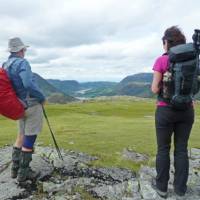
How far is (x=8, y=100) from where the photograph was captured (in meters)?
12.3

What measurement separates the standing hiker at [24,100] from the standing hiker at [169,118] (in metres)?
3.72

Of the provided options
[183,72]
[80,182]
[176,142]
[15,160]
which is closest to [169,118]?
[176,142]

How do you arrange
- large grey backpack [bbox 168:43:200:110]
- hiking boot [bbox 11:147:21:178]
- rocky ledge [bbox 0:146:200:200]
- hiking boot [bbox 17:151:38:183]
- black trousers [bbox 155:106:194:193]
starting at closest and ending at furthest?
large grey backpack [bbox 168:43:200:110] < black trousers [bbox 155:106:194:193] < rocky ledge [bbox 0:146:200:200] < hiking boot [bbox 17:151:38:183] < hiking boot [bbox 11:147:21:178]

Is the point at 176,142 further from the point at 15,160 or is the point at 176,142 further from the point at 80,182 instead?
the point at 15,160

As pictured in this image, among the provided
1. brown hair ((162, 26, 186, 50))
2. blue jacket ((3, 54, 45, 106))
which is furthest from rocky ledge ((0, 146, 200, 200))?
brown hair ((162, 26, 186, 50))

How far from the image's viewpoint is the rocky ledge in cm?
1207

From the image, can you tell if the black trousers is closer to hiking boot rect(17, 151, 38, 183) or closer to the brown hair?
the brown hair

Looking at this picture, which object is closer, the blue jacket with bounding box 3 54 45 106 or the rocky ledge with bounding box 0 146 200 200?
the rocky ledge with bounding box 0 146 200 200

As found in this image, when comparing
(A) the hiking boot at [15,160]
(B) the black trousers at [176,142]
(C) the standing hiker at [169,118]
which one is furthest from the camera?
(A) the hiking boot at [15,160]

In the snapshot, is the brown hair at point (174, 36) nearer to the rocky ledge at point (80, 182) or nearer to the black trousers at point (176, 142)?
the black trousers at point (176, 142)

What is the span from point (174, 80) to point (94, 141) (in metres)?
9.09

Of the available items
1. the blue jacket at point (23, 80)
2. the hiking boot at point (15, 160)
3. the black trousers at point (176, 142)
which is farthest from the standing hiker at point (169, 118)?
the hiking boot at point (15, 160)

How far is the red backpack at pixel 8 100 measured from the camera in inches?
483

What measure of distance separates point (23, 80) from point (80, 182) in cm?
362
